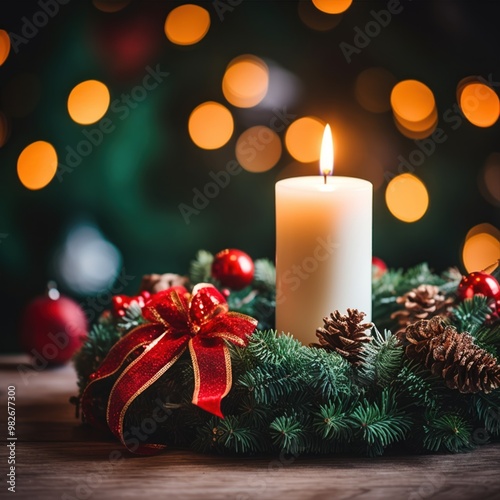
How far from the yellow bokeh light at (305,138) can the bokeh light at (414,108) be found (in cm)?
16

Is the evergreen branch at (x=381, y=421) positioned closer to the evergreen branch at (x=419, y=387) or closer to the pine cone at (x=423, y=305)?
the evergreen branch at (x=419, y=387)

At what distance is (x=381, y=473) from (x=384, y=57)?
0.96m

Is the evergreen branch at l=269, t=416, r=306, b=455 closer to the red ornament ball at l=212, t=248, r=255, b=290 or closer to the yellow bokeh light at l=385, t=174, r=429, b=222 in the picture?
the red ornament ball at l=212, t=248, r=255, b=290

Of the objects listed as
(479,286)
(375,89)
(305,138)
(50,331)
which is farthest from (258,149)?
(479,286)

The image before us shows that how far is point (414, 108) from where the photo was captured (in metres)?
1.55

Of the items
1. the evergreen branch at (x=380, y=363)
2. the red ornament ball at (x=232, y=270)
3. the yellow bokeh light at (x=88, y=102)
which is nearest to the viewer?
the evergreen branch at (x=380, y=363)

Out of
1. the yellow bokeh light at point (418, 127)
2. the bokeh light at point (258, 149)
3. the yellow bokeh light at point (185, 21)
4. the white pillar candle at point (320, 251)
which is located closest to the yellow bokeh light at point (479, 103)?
the yellow bokeh light at point (418, 127)

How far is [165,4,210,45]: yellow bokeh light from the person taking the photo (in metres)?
1.54

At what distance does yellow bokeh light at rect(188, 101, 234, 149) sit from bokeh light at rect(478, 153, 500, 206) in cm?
52

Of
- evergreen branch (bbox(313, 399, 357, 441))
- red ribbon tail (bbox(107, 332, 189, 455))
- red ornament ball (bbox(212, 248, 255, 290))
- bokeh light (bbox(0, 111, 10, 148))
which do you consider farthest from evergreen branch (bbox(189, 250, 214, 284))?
bokeh light (bbox(0, 111, 10, 148))

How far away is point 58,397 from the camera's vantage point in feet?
3.60

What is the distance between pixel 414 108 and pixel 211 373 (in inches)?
35.5

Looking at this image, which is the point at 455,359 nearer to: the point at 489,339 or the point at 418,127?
the point at 489,339

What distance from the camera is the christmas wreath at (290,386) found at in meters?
0.82
